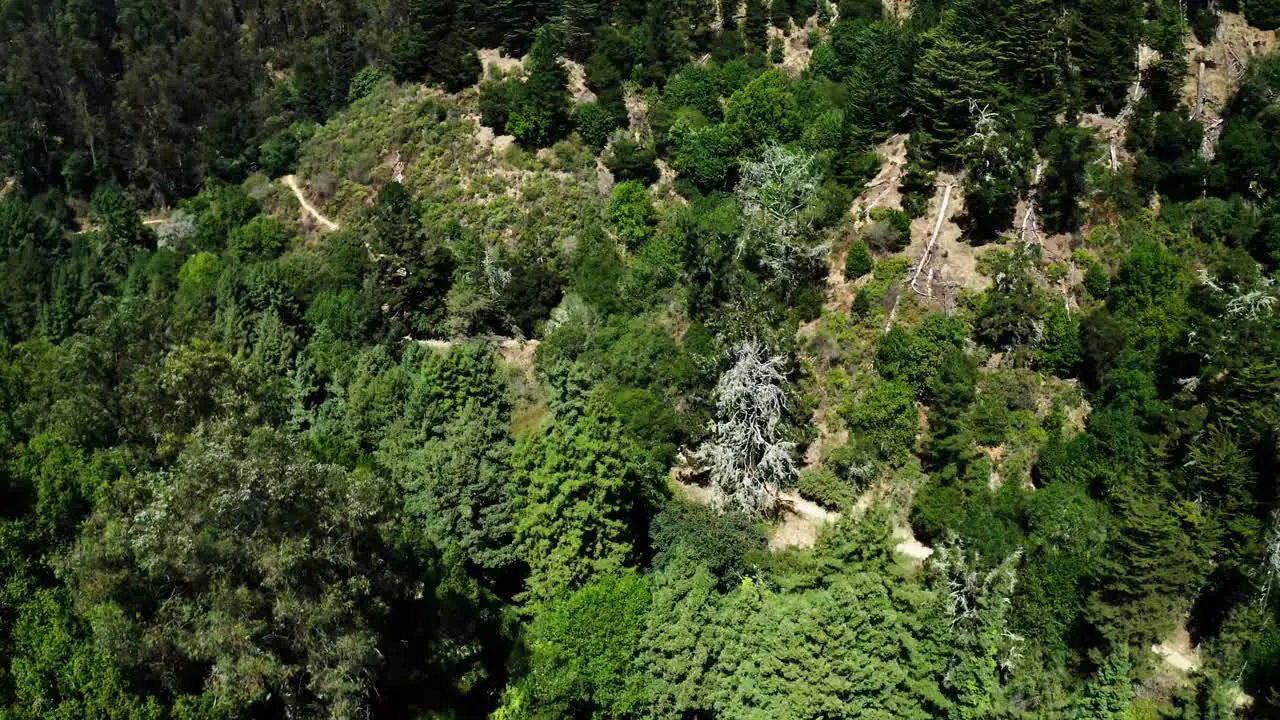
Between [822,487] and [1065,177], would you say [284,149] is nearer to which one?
[822,487]

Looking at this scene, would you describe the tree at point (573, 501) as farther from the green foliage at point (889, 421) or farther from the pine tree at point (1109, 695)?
the pine tree at point (1109, 695)

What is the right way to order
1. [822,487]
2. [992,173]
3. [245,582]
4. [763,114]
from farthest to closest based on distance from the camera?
[763,114]
[992,173]
[822,487]
[245,582]

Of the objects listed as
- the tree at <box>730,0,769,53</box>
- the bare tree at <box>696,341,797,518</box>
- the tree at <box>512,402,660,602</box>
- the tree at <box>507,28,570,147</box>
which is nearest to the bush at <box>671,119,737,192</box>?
the tree at <box>507,28,570,147</box>

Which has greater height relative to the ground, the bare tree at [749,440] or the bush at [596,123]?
the bush at [596,123]

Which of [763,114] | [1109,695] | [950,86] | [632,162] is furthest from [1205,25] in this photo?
[1109,695]

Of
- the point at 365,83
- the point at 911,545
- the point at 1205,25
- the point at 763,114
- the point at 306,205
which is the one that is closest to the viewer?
the point at 911,545

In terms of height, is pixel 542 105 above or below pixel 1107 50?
below

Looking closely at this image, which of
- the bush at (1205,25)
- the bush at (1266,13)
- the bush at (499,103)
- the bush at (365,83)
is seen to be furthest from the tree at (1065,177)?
the bush at (365,83)
